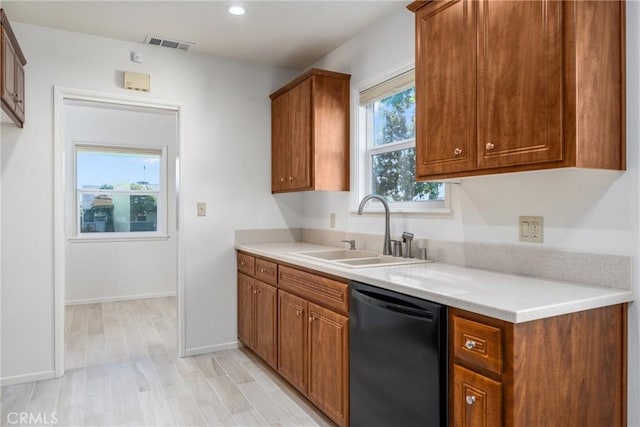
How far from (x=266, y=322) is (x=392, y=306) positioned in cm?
151

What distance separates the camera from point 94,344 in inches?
149

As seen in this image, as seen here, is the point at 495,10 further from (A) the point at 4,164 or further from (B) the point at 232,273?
(A) the point at 4,164

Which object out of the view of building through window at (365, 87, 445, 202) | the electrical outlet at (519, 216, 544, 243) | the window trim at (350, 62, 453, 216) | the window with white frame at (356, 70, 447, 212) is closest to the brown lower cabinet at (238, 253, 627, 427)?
the electrical outlet at (519, 216, 544, 243)

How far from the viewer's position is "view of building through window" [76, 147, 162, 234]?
18.0 ft

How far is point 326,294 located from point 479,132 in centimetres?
111

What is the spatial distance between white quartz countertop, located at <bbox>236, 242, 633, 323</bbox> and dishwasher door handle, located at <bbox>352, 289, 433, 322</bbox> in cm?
6

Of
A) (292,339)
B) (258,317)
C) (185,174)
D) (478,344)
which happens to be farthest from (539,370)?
(185,174)

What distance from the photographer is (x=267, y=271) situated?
3.03 metres

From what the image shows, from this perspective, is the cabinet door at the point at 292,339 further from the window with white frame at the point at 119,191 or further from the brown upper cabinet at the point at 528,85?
the window with white frame at the point at 119,191

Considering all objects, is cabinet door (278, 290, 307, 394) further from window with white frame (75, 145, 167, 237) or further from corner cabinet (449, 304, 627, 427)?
window with white frame (75, 145, 167, 237)

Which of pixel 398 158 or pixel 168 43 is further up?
pixel 168 43

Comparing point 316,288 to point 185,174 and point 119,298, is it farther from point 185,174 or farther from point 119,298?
point 119,298

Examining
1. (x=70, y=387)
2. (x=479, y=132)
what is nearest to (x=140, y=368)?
(x=70, y=387)

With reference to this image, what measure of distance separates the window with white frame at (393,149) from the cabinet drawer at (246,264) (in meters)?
0.99
